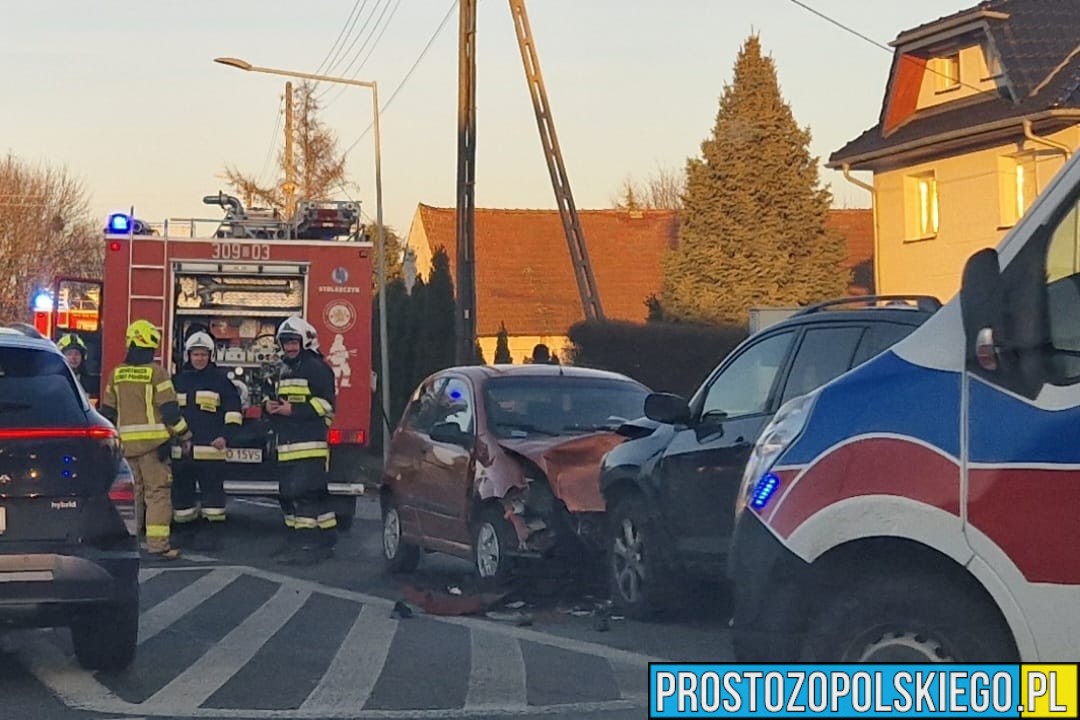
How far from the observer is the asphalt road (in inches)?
294

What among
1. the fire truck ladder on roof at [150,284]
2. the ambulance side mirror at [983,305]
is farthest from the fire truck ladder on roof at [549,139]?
the ambulance side mirror at [983,305]

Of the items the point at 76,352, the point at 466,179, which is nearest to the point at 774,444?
the point at 76,352

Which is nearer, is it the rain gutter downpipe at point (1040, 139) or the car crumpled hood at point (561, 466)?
the car crumpled hood at point (561, 466)

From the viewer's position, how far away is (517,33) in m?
24.7

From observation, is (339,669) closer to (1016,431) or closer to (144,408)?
(1016,431)

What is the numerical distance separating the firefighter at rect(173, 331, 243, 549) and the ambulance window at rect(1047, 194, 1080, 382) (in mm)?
10542

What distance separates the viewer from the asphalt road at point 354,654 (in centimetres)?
747

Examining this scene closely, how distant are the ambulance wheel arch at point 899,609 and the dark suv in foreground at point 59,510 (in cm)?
382

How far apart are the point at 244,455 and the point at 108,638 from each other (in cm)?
717

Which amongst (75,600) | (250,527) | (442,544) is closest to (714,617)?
(442,544)

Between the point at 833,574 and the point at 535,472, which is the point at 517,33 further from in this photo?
the point at 833,574

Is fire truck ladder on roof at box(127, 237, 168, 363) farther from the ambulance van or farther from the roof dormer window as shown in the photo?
the roof dormer window

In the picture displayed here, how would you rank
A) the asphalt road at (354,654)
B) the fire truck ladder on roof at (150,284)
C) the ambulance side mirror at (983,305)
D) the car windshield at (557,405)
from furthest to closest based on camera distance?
the fire truck ladder on roof at (150,284), the car windshield at (557,405), the asphalt road at (354,654), the ambulance side mirror at (983,305)

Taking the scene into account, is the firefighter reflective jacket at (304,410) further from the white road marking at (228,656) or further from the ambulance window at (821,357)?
the ambulance window at (821,357)
